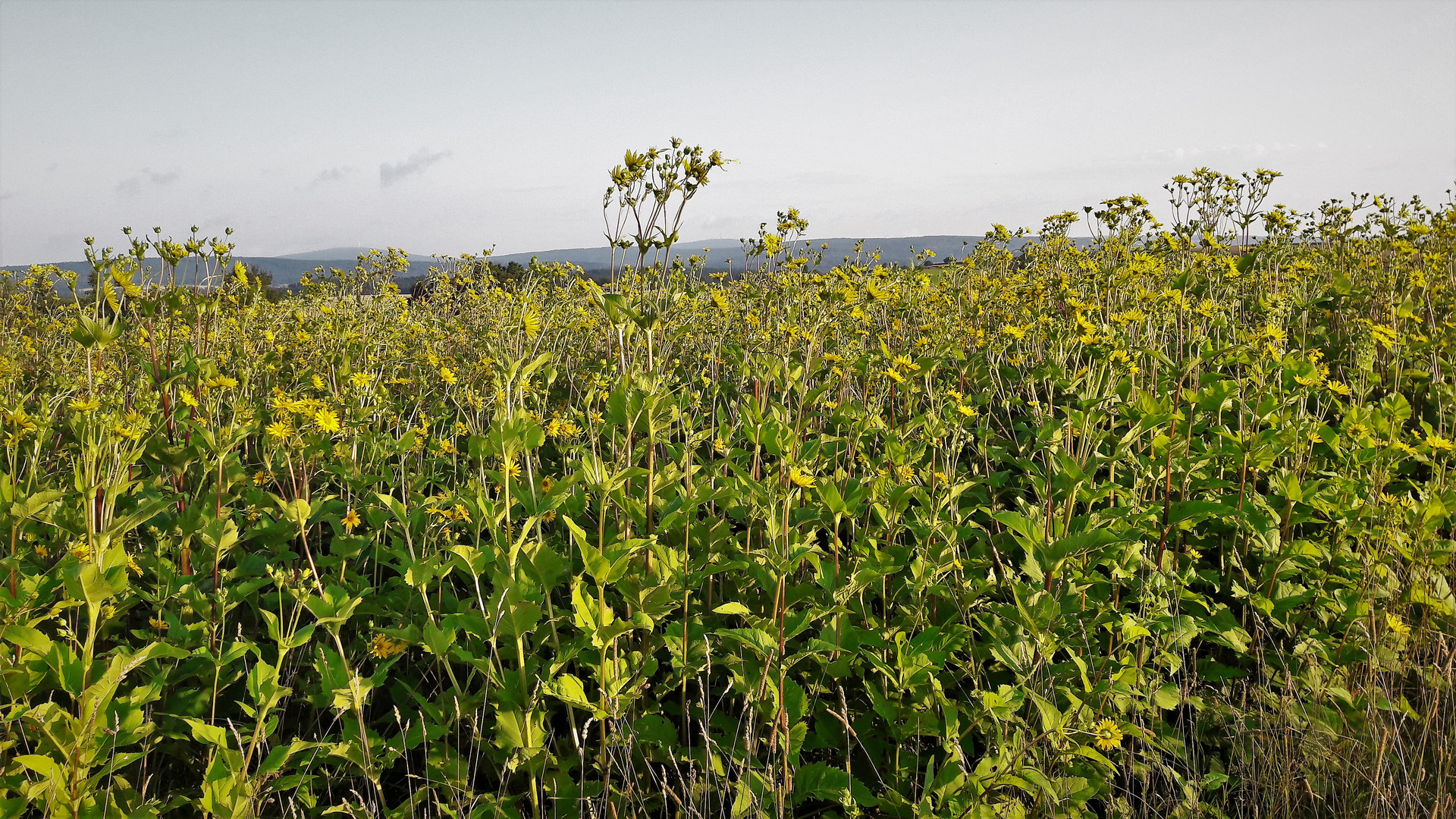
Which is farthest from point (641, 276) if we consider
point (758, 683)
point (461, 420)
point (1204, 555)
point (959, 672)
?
point (1204, 555)

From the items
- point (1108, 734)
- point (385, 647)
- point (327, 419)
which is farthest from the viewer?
point (327, 419)

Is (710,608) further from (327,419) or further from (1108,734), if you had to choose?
(327,419)

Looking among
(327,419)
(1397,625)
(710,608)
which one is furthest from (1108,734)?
(327,419)

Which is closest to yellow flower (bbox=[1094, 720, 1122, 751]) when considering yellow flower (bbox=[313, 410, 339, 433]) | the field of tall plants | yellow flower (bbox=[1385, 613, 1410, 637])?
the field of tall plants

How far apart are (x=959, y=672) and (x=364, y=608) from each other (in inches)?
74.5

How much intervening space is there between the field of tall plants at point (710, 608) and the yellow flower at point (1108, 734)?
1 cm

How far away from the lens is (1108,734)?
6.15ft

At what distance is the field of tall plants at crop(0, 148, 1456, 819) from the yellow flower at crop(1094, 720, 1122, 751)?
12 mm

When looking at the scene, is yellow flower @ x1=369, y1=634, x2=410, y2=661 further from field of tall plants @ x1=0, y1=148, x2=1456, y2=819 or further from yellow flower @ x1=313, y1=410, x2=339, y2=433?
yellow flower @ x1=313, y1=410, x2=339, y2=433

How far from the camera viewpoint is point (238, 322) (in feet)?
16.7

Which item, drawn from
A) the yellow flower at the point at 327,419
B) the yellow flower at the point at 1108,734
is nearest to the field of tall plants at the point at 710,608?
the yellow flower at the point at 1108,734

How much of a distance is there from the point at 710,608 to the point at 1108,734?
1.16 m

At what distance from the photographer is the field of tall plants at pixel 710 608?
1.81 metres

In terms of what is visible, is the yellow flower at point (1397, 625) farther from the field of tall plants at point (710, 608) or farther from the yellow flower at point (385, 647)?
the yellow flower at point (385, 647)
